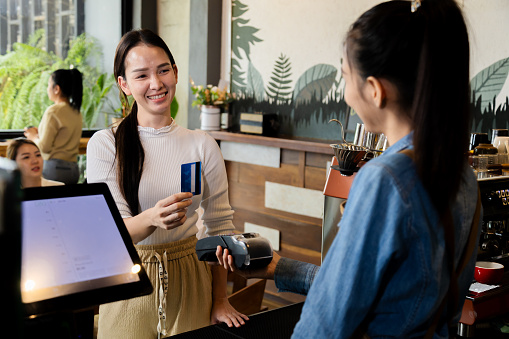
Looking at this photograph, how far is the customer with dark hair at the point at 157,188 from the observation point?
1720 millimetres

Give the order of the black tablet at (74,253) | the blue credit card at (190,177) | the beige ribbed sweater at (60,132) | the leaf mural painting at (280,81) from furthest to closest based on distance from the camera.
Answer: the beige ribbed sweater at (60,132), the leaf mural painting at (280,81), the blue credit card at (190,177), the black tablet at (74,253)

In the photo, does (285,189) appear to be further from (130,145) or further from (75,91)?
(130,145)

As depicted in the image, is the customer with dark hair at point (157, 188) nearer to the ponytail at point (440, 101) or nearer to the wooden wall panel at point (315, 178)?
the ponytail at point (440, 101)

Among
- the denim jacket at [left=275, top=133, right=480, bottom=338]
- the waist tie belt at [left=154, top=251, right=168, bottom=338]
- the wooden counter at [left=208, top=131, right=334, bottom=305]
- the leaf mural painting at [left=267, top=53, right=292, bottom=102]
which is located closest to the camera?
the denim jacket at [left=275, top=133, right=480, bottom=338]

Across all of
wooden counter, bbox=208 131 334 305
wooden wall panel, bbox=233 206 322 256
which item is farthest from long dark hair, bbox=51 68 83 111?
wooden wall panel, bbox=233 206 322 256

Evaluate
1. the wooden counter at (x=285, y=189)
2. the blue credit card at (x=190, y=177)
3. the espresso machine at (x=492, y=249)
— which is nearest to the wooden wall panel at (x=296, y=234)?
the wooden counter at (x=285, y=189)

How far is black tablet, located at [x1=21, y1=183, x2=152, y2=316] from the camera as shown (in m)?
0.93

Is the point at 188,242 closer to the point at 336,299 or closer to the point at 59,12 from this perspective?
the point at 336,299

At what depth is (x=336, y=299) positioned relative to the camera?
2.73 ft

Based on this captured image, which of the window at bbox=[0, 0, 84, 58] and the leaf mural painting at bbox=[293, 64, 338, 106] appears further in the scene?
the window at bbox=[0, 0, 84, 58]

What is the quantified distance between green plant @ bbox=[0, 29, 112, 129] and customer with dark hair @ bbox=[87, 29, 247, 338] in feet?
11.8

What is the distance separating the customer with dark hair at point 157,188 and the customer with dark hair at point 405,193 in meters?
0.89

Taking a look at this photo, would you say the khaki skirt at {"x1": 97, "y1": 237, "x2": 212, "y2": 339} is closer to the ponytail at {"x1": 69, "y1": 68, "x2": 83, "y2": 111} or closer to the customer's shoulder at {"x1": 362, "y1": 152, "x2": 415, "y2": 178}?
the customer's shoulder at {"x1": 362, "y1": 152, "x2": 415, "y2": 178}

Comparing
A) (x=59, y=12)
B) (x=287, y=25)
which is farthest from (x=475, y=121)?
(x=59, y=12)
